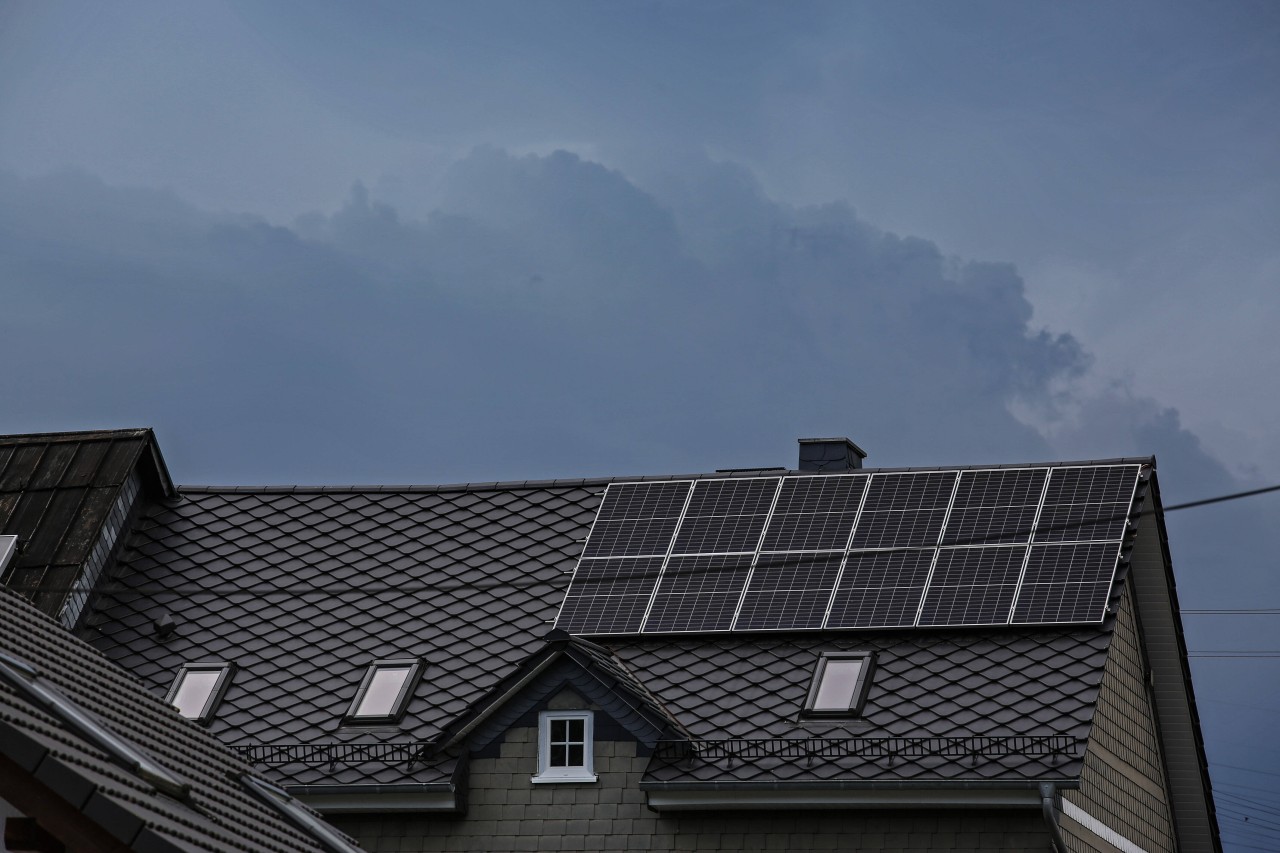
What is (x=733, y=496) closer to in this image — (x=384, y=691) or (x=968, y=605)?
(x=968, y=605)

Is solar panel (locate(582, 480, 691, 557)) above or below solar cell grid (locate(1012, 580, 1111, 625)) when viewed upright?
above

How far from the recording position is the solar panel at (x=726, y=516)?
26109mm

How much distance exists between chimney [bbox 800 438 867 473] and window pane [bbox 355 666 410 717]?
7897 millimetres

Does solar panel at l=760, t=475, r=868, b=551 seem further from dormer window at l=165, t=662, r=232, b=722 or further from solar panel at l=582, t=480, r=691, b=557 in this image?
dormer window at l=165, t=662, r=232, b=722

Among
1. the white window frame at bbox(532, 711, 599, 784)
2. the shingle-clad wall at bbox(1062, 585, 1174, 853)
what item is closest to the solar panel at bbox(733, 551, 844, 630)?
the white window frame at bbox(532, 711, 599, 784)

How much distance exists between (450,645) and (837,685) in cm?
572

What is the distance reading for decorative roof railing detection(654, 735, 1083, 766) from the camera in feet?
69.6

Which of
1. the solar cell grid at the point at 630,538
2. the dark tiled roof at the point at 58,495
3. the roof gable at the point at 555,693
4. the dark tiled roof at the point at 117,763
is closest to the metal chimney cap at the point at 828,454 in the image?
the solar cell grid at the point at 630,538

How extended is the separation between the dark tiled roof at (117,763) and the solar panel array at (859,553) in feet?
31.5

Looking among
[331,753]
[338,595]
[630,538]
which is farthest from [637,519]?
[331,753]

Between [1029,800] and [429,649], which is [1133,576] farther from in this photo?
[429,649]

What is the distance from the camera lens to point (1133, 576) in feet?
87.8

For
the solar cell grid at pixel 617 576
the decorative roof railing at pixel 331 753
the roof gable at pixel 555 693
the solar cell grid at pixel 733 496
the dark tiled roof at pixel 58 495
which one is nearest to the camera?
the roof gable at pixel 555 693

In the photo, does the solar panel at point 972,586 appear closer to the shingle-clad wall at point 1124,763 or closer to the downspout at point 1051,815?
the shingle-clad wall at point 1124,763
